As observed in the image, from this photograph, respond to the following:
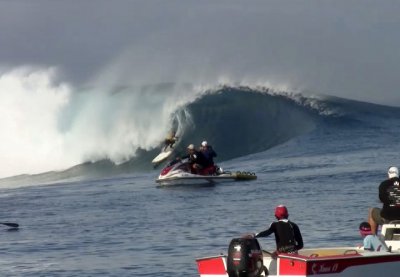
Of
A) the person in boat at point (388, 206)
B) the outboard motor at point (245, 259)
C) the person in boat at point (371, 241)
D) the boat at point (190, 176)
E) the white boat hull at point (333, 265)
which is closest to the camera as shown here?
the white boat hull at point (333, 265)

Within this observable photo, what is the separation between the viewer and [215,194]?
3894 cm

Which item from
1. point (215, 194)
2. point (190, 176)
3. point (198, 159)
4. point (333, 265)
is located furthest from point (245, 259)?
point (198, 159)

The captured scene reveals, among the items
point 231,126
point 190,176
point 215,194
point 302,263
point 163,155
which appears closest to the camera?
point 302,263

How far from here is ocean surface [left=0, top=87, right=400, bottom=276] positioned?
86.7 ft

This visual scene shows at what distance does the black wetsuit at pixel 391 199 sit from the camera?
2128 centimetres

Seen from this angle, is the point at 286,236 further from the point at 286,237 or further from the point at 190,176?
the point at 190,176

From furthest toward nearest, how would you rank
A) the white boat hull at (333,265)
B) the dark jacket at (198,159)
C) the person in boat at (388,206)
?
the dark jacket at (198,159), the person in boat at (388,206), the white boat hull at (333,265)

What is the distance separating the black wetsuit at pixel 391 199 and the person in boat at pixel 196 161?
73.3 feet

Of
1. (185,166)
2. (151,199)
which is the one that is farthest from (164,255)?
(185,166)

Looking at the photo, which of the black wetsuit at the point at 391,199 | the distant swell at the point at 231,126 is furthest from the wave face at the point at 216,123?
the black wetsuit at the point at 391,199

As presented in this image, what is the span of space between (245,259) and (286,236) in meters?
1.10

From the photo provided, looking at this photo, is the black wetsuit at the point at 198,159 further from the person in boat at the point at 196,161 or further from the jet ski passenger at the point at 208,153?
the jet ski passenger at the point at 208,153

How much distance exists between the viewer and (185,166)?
44094 millimetres

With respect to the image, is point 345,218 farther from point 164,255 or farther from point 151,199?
point 151,199
